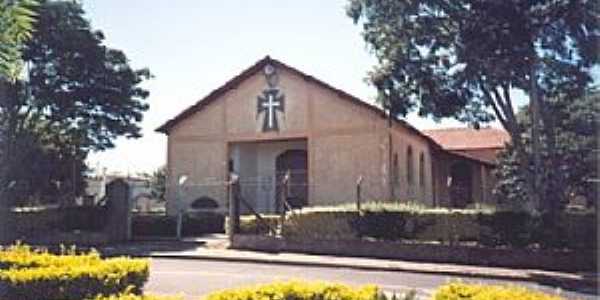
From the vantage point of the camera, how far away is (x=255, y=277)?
1628 centimetres

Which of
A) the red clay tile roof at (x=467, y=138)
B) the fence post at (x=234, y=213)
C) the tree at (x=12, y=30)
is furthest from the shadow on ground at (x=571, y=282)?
the red clay tile roof at (x=467, y=138)

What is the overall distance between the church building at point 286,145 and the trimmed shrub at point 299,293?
21.2 metres

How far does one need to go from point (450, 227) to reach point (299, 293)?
14293 millimetres

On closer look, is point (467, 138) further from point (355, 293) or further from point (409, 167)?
point (355, 293)

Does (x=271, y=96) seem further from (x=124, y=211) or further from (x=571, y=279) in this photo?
(x=571, y=279)

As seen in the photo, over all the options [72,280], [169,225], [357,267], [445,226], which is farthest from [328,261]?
[72,280]

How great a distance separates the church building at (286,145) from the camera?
94.7ft

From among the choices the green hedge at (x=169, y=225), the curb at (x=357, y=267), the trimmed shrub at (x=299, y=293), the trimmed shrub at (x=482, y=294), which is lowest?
the curb at (x=357, y=267)

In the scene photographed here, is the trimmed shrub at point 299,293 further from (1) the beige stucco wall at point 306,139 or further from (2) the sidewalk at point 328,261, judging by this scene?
(1) the beige stucco wall at point 306,139

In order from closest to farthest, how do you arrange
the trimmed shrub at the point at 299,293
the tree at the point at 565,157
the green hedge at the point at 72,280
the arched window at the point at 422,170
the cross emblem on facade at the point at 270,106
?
the trimmed shrub at the point at 299,293, the green hedge at the point at 72,280, the tree at the point at 565,157, the cross emblem on facade at the point at 270,106, the arched window at the point at 422,170

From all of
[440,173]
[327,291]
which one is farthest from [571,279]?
[440,173]

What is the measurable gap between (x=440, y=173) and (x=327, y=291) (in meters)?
36.8

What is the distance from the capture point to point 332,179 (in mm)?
29375

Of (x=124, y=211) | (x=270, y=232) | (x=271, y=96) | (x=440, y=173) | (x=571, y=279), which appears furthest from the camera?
(x=440, y=173)
